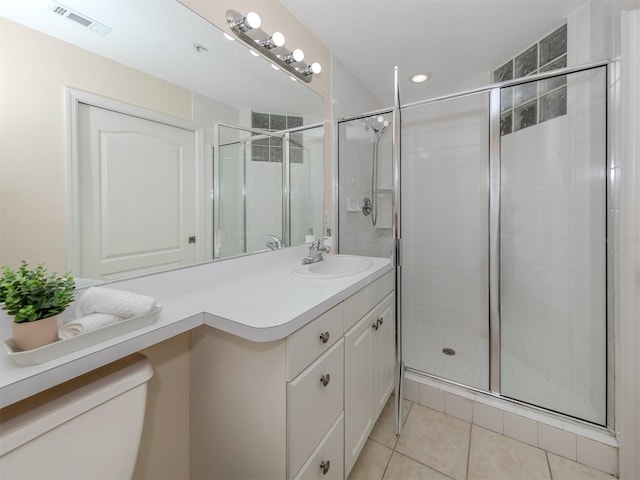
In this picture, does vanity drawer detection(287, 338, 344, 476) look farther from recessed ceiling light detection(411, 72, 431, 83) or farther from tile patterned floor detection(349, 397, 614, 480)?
recessed ceiling light detection(411, 72, 431, 83)

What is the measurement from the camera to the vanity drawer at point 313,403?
2.50 ft

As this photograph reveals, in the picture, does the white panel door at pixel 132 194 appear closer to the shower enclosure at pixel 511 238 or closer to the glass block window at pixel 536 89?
the shower enclosure at pixel 511 238

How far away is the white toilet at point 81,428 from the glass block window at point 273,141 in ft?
3.43

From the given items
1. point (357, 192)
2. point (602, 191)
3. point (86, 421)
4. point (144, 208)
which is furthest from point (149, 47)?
point (602, 191)

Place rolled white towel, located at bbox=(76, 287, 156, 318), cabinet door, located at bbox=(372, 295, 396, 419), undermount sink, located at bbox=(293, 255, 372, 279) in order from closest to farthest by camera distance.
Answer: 1. rolled white towel, located at bbox=(76, 287, 156, 318)
2. cabinet door, located at bbox=(372, 295, 396, 419)
3. undermount sink, located at bbox=(293, 255, 372, 279)

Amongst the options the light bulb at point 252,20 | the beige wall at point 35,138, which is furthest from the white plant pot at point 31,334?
the light bulb at point 252,20

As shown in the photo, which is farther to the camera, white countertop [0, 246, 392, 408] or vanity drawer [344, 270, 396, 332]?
vanity drawer [344, 270, 396, 332]

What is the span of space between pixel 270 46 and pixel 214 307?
4.39 feet

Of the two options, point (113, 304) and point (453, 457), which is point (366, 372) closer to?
point (453, 457)

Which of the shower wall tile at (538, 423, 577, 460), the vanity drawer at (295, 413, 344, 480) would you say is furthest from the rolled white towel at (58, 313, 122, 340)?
the shower wall tile at (538, 423, 577, 460)

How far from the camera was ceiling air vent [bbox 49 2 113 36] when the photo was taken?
29.5 inches

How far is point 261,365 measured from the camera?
30.9 inches

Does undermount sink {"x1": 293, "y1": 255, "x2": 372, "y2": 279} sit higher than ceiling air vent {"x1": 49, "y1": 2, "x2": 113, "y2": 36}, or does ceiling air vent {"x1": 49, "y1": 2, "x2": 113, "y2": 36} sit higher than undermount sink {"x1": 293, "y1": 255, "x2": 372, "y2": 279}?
ceiling air vent {"x1": 49, "y1": 2, "x2": 113, "y2": 36}

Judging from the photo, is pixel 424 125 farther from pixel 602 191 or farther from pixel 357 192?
pixel 602 191
